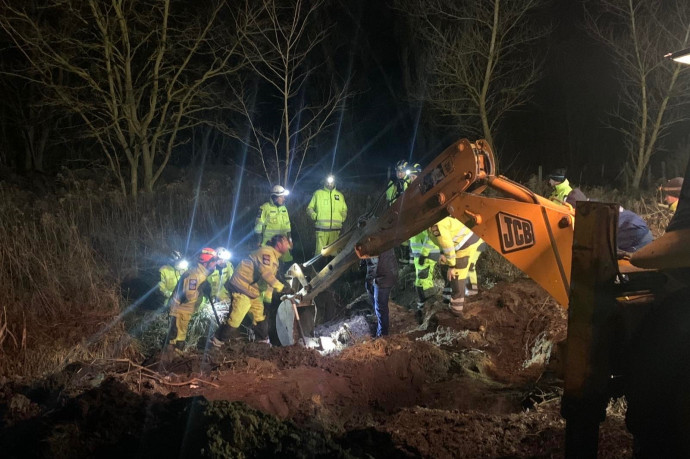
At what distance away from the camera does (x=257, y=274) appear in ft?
24.2

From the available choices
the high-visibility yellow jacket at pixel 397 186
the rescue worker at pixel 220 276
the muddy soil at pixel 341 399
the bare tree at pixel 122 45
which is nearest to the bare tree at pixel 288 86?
the bare tree at pixel 122 45

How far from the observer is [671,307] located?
2.18 metres

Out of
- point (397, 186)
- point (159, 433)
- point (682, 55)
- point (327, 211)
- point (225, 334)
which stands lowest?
point (225, 334)

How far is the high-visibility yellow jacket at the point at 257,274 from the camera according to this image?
715 centimetres

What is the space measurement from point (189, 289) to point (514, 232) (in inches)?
182

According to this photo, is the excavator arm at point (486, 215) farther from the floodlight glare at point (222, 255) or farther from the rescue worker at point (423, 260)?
the floodlight glare at point (222, 255)

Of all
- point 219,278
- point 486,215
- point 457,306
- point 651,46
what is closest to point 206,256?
point 219,278

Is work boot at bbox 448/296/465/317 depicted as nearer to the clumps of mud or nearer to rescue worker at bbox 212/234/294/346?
rescue worker at bbox 212/234/294/346

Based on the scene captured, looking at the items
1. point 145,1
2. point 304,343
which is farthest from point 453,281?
point 145,1

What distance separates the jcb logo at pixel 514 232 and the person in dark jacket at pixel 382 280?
10.7ft

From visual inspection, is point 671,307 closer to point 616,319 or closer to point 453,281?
point 616,319

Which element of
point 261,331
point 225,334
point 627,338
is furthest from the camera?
point 261,331

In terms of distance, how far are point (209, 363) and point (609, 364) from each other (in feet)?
14.4

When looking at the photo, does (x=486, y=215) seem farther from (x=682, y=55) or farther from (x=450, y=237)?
(x=450, y=237)
